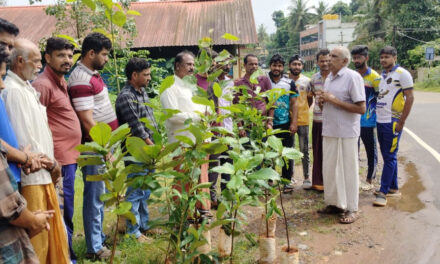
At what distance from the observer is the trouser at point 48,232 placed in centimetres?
206

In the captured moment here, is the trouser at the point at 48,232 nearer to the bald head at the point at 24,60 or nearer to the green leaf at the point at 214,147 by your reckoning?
the bald head at the point at 24,60

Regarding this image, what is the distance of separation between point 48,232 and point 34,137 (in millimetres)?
559

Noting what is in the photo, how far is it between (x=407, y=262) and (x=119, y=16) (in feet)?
9.57

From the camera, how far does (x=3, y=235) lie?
156 cm

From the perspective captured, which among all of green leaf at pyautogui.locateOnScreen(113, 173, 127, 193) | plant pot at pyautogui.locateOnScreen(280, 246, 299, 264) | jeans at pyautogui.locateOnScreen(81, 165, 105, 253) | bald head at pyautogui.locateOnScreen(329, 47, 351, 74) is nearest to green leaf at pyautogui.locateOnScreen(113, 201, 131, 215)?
green leaf at pyautogui.locateOnScreen(113, 173, 127, 193)

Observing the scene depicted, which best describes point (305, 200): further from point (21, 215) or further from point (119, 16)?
point (21, 215)

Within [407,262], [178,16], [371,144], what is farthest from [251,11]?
[407,262]

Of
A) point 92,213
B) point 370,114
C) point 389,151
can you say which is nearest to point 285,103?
point 370,114

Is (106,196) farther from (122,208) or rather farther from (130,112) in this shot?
(130,112)

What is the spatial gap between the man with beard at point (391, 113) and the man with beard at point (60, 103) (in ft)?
11.1

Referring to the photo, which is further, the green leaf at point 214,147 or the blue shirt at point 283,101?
the blue shirt at point 283,101

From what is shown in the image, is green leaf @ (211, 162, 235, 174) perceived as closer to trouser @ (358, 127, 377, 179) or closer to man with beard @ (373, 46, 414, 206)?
man with beard @ (373, 46, 414, 206)

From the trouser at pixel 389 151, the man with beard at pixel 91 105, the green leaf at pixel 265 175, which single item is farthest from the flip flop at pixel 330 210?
the green leaf at pixel 265 175

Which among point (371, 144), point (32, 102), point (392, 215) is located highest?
point (32, 102)
